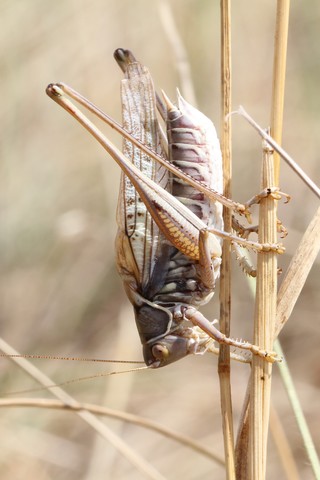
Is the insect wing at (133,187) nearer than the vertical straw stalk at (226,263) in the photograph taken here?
No

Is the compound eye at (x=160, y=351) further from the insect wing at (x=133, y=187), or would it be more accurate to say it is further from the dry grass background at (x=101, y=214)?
the dry grass background at (x=101, y=214)

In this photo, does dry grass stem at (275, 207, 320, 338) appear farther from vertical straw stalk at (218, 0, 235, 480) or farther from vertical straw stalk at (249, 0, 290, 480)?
vertical straw stalk at (218, 0, 235, 480)

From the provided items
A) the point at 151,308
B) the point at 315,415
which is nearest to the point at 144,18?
the point at 315,415

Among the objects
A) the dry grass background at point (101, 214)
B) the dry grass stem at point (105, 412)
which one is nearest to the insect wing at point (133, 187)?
the dry grass stem at point (105, 412)

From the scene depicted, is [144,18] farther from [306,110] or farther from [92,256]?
[92,256]

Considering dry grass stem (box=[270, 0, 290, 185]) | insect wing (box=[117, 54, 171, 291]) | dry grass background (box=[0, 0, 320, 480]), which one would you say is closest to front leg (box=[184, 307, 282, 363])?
insect wing (box=[117, 54, 171, 291])

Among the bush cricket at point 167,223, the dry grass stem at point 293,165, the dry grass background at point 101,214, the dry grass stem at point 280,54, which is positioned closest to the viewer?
the dry grass stem at point 293,165
